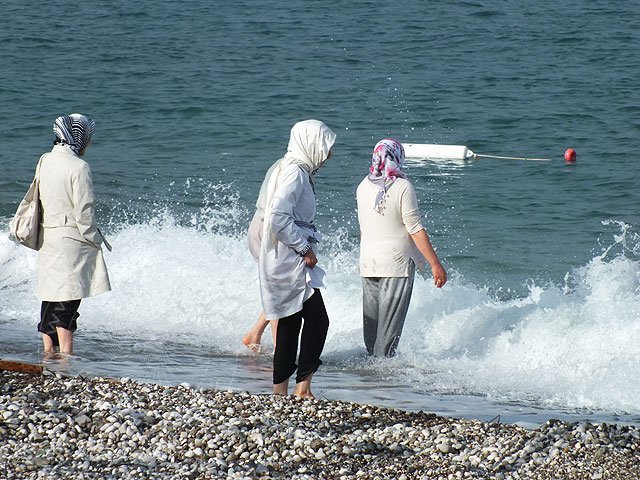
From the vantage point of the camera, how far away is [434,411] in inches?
255

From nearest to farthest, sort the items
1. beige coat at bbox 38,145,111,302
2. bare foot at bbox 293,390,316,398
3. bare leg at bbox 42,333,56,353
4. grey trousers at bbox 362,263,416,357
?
bare foot at bbox 293,390,316,398, beige coat at bbox 38,145,111,302, bare leg at bbox 42,333,56,353, grey trousers at bbox 362,263,416,357

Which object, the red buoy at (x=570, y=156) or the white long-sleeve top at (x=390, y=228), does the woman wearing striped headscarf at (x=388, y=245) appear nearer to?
the white long-sleeve top at (x=390, y=228)

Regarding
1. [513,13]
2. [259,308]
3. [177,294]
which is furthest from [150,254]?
[513,13]

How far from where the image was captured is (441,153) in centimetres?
1902

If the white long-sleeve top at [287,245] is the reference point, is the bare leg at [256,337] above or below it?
below

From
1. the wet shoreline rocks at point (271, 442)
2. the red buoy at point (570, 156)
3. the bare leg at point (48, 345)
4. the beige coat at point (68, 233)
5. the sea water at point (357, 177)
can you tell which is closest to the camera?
the wet shoreline rocks at point (271, 442)

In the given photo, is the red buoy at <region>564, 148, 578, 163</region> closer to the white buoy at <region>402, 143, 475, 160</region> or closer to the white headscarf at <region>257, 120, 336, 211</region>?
the white buoy at <region>402, 143, 475, 160</region>

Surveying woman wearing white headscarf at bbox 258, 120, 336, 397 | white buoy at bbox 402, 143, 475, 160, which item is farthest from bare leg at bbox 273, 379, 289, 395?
white buoy at bbox 402, 143, 475, 160

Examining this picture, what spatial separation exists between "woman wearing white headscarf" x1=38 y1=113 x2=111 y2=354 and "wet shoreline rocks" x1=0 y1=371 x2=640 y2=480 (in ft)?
3.91

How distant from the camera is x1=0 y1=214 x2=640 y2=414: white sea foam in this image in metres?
7.96

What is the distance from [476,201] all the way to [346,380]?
28.7 feet

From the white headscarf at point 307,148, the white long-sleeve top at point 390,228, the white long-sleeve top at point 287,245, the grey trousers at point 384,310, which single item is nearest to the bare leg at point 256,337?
the grey trousers at point 384,310

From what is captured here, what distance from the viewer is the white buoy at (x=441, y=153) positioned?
61.7ft

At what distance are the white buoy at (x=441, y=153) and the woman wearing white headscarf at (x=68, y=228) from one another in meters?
11.8
